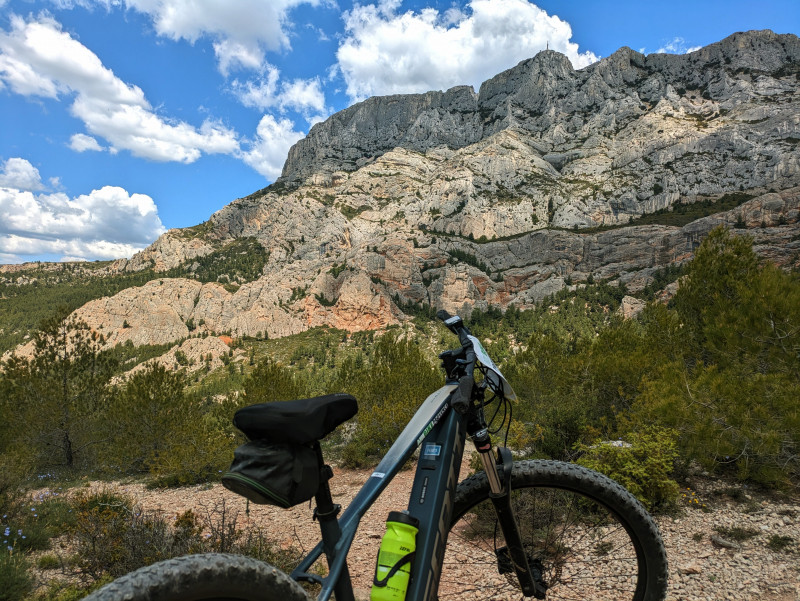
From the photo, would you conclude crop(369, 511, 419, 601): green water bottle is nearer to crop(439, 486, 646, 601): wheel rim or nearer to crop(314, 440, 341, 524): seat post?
crop(314, 440, 341, 524): seat post

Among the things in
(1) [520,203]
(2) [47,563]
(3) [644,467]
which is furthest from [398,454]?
(1) [520,203]

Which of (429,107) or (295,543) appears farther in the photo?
(429,107)

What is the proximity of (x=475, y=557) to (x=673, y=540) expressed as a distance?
293cm

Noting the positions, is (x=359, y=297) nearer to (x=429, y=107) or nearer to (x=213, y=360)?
(x=213, y=360)

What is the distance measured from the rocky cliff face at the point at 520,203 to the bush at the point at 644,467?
81.7m

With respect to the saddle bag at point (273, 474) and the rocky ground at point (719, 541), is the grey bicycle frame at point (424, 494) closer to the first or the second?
the saddle bag at point (273, 474)

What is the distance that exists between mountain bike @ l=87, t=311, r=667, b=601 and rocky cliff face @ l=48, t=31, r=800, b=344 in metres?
85.2

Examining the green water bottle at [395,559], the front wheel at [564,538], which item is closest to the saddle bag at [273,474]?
the green water bottle at [395,559]

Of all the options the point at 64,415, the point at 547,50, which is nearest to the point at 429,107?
the point at 547,50

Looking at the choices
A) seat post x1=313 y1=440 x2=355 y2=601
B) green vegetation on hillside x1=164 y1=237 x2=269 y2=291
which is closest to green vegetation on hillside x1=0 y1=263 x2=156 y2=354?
green vegetation on hillside x1=164 y1=237 x2=269 y2=291

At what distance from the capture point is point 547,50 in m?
126

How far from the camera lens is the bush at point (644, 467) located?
4672mm

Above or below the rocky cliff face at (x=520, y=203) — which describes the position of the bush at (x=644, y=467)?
below

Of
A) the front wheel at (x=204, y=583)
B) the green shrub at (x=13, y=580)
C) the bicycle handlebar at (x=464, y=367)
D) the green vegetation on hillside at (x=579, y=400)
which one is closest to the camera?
the front wheel at (x=204, y=583)
